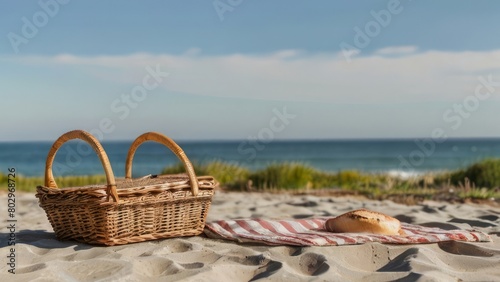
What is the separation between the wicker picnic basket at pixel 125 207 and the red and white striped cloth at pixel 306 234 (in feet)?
1.01

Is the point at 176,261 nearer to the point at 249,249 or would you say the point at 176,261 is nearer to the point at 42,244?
the point at 249,249

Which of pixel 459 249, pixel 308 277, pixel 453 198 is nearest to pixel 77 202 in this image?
pixel 308 277

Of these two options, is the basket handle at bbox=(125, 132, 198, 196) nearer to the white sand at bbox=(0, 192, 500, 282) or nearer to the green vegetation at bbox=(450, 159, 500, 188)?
the white sand at bbox=(0, 192, 500, 282)

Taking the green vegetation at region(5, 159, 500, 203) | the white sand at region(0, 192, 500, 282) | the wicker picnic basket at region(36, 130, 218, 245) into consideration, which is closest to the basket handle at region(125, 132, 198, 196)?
the wicker picnic basket at region(36, 130, 218, 245)

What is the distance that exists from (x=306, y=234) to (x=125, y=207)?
1398 millimetres

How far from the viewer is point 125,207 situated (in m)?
4.57

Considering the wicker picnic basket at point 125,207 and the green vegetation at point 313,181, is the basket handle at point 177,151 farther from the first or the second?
the green vegetation at point 313,181

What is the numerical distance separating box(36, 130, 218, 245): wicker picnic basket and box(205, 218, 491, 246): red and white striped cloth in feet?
1.01

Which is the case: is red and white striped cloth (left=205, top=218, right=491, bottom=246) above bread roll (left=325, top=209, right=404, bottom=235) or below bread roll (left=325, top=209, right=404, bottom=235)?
below

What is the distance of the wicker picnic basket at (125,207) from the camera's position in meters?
4.50

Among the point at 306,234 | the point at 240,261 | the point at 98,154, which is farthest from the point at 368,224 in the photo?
the point at 98,154

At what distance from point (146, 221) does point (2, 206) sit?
3.61 m

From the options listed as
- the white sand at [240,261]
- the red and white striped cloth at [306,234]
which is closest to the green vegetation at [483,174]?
the red and white striped cloth at [306,234]

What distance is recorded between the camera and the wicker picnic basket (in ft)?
14.8
